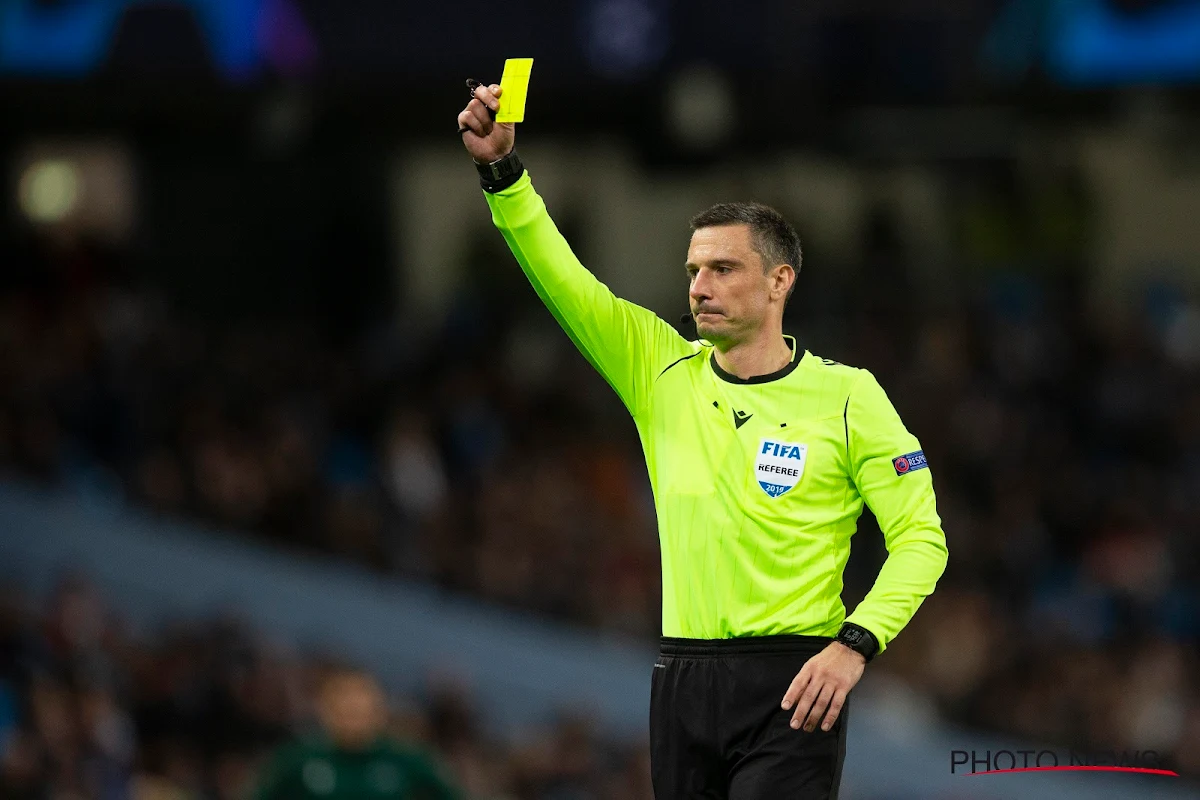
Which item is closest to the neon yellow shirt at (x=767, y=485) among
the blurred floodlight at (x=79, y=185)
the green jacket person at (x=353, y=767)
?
the green jacket person at (x=353, y=767)

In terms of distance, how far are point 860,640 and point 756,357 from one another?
0.79 m

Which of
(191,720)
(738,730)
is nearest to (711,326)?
(738,730)

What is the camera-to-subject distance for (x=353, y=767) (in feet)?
26.1

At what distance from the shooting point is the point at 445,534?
14.1m

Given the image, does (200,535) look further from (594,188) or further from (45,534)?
(594,188)

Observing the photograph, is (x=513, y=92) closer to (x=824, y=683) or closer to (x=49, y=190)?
(x=824, y=683)

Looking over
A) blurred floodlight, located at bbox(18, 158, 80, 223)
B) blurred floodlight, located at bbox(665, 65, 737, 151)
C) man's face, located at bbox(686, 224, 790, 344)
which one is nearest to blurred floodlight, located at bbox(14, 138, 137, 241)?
blurred floodlight, located at bbox(18, 158, 80, 223)

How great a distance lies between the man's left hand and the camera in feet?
14.4

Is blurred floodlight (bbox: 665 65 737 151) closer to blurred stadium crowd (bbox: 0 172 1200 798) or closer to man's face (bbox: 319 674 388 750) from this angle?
blurred stadium crowd (bbox: 0 172 1200 798)

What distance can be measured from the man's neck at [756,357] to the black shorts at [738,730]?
0.68 metres

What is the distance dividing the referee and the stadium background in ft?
20.2

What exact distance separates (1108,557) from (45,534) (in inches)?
315

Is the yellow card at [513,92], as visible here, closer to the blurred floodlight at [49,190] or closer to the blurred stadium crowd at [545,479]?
the blurred stadium crowd at [545,479]

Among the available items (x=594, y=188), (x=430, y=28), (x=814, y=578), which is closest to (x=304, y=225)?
(x=594, y=188)
